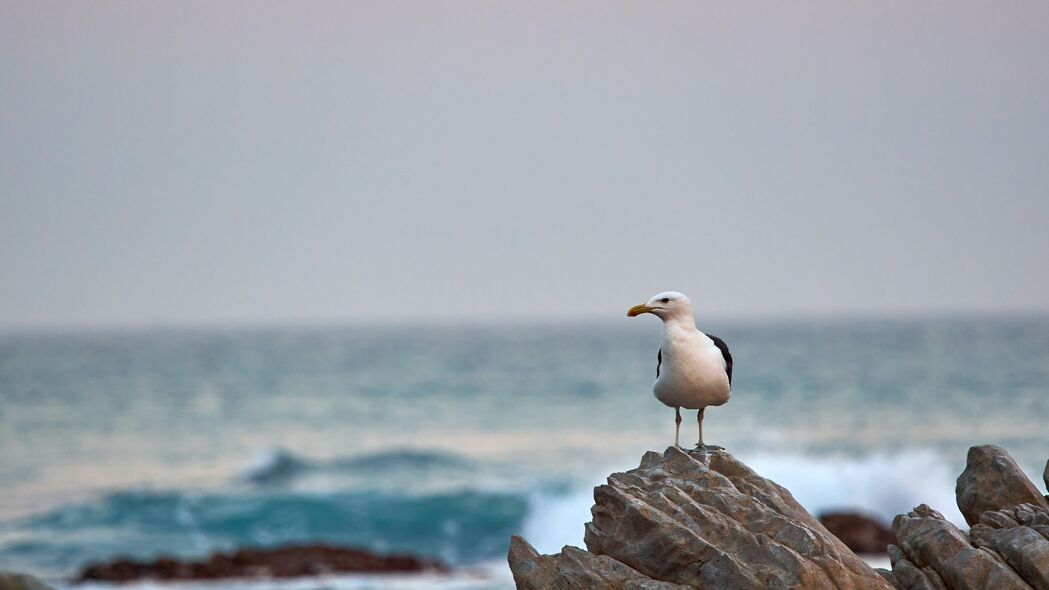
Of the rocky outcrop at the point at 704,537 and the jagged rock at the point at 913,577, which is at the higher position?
the rocky outcrop at the point at 704,537

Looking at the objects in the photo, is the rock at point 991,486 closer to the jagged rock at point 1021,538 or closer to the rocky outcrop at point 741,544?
the rocky outcrop at point 741,544

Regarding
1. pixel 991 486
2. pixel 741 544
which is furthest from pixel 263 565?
pixel 741 544

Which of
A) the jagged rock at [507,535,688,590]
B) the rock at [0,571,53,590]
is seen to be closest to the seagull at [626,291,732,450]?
the jagged rock at [507,535,688,590]

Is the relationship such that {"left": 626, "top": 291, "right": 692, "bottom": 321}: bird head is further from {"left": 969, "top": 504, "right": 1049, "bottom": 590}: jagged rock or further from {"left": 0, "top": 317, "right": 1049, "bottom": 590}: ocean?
{"left": 0, "top": 317, "right": 1049, "bottom": 590}: ocean

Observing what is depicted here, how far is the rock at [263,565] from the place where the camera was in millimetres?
26500

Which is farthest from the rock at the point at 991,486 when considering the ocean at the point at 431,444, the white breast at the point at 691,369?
the ocean at the point at 431,444

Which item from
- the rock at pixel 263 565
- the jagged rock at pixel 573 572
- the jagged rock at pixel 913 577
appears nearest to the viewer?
the jagged rock at pixel 573 572

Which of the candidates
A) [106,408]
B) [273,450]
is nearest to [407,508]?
[273,450]

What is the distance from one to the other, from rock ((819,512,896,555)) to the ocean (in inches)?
123

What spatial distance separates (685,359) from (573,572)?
1.90m

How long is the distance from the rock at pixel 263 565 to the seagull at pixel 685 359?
17.3 m

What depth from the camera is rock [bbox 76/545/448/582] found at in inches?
1043

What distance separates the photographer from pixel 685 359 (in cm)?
1041

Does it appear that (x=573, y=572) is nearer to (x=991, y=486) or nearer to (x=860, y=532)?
(x=991, y=486)
